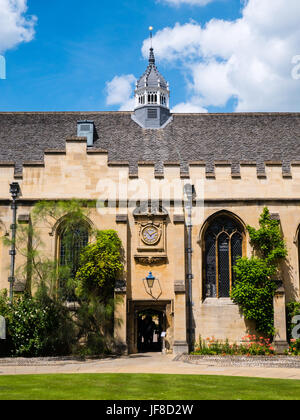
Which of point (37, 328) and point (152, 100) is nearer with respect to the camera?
point (37, 328)

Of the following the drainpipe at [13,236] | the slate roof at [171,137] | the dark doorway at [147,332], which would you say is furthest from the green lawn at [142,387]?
the slate roof at [171,137]

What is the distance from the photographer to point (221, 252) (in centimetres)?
2252

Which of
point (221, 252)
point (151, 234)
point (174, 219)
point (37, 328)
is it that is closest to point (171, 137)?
point (174, 219)

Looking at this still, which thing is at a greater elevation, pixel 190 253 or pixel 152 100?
pixel 152 100

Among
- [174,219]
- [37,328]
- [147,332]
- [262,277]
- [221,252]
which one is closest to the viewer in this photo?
[37,328]

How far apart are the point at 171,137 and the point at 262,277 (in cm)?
909

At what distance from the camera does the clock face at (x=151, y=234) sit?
72.0 feet

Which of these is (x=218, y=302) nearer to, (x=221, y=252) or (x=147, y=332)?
(x=221, y=252)

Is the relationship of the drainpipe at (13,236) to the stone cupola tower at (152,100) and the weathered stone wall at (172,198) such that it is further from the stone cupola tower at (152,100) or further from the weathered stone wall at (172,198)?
the stone cupola tower at (152,100)

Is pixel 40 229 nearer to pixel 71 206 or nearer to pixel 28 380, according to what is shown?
pixel 71 206

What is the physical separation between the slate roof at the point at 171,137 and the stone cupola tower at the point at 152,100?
51 centimetres

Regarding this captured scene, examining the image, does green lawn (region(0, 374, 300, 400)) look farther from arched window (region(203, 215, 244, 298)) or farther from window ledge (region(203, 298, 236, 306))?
arched window (region(203, 215, 244, 298))

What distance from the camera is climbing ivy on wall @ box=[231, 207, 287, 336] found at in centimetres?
2120
